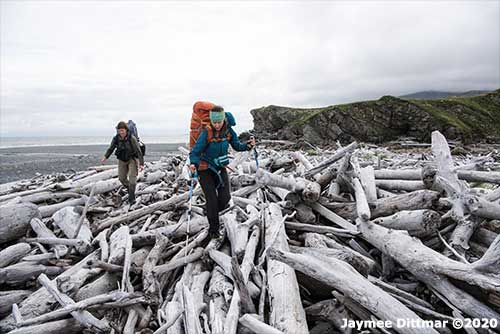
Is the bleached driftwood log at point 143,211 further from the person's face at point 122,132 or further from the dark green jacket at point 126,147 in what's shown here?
the person's face at point 122,132

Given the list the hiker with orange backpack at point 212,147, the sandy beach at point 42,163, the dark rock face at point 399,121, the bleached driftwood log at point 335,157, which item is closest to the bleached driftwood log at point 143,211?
the hiker with orange backpack at point 212,147

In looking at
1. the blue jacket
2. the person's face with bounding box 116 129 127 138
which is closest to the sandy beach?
the person's face with bounding box 116 129 127 138

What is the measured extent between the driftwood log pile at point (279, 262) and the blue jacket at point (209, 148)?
0.94 metres

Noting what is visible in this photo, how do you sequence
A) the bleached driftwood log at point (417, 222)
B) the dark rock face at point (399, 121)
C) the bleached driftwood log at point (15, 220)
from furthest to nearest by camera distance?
the dark rock face at point (399, 121)
the bleached driftwood log at point (15, 220)
the bleached driftwood log at point (417, 222)

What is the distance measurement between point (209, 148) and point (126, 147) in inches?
175

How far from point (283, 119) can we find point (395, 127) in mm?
18589

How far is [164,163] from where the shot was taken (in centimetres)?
1462

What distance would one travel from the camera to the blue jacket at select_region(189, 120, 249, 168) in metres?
5.71

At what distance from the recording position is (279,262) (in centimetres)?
455

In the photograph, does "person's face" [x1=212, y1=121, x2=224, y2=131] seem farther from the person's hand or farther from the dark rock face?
the dark rock face

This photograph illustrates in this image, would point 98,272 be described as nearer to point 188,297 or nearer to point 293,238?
point 188,297

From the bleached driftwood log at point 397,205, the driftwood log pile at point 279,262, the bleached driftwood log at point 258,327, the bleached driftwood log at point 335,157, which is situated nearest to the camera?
the bleached driftwood log at point 258,327

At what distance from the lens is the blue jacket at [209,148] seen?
5715mm

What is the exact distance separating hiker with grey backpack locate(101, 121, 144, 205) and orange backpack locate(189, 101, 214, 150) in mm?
3950
